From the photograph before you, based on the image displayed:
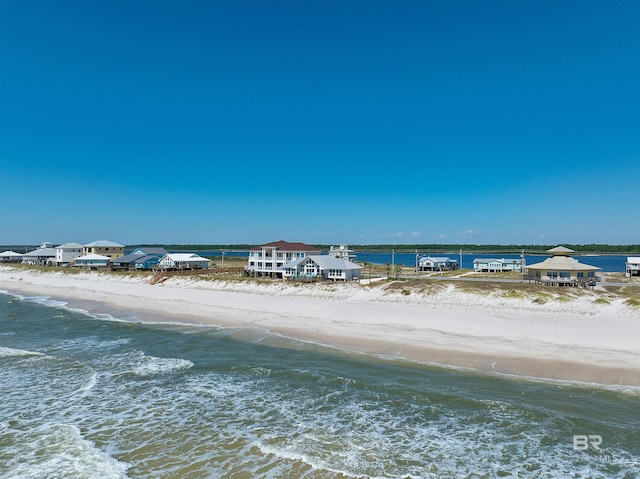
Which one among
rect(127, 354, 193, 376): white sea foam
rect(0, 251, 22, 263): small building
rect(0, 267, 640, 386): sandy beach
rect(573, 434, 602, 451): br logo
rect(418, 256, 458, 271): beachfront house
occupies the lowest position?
rect(573, 434, 602, 451): br logo

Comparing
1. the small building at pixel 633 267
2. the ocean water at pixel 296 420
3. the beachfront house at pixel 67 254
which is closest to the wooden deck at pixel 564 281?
the small building at pixel 633 267

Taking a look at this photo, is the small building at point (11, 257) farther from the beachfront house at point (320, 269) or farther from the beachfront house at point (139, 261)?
the beachfront house at point (320, 269)

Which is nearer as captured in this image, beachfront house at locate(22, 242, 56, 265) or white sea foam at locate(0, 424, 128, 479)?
white sea foam at locate(0, 424, 128, 479)

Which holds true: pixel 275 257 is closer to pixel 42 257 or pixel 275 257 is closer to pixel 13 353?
pixel 13 353

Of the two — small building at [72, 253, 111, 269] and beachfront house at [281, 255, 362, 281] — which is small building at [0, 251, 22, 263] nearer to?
small building at [72, 253, 111, 269]

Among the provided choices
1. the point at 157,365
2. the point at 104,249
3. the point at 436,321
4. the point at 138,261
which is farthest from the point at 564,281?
the point at 104,249

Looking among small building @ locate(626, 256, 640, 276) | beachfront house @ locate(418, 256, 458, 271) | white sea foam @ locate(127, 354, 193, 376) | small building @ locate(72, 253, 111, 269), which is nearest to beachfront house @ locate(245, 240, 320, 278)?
beachfront house @ locate(418, 256, 458, 271)
